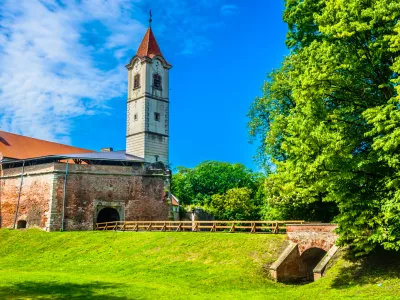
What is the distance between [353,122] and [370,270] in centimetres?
575

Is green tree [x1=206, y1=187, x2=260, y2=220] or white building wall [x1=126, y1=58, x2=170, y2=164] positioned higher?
white building wall [x1=126, y1=58, x2=170, y2=164]

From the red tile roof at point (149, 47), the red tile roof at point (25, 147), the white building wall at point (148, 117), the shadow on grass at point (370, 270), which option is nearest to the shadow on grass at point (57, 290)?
the shadow on grass at point (370, 270)

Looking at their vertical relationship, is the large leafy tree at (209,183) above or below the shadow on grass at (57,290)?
above

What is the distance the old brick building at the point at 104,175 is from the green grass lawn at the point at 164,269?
13.9 feet

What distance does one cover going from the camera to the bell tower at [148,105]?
36719mm

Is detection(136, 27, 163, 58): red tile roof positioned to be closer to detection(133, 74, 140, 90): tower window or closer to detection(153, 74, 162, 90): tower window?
detection(153, 74, 162, 90): tower window

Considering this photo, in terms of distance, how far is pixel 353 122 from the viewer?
1374 cm

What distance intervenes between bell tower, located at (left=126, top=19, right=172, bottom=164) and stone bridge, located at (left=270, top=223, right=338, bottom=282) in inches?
769

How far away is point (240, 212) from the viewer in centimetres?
4500

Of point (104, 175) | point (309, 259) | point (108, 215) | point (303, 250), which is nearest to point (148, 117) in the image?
point (104, 175)

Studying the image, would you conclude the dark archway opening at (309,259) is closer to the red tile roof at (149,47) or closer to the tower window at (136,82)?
the tower window at (136,82)

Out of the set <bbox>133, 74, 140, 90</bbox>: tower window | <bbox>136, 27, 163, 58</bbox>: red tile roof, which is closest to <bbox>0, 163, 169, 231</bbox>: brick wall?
<bbox>133, 74, 140, 90</bbox>: tower window

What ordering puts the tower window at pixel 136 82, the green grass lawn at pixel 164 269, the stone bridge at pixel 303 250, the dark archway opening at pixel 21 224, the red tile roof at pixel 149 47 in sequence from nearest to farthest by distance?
the green grass lawn at pixel 164 269
the stone bridge at pixel 303 250
the dark archway opening at pixel 21 224
the tower window at pixel 136 82
the red tile roof at pixel 149 47

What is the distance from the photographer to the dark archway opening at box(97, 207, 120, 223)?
34656mm
